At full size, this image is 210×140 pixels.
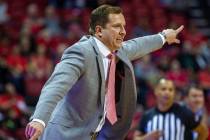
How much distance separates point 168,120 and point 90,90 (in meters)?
2.47

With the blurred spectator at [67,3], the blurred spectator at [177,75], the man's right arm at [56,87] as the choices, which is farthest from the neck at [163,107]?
the blurred spectator at [67,3]

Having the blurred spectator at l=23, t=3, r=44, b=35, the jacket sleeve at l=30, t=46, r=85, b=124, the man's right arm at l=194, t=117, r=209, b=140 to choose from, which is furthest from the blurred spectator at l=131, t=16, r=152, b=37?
the jacket sleeve at l=30, t=46, r=85, b=124

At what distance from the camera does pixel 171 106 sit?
18.8 feet

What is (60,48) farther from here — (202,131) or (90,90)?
(90,90)

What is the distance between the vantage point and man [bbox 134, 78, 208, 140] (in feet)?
18.3

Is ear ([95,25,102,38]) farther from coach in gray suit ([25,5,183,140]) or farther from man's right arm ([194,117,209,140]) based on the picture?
man's right arm ([194,117,209,140])

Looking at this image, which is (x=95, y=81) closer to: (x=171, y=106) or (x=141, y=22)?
(x=171, y=106)

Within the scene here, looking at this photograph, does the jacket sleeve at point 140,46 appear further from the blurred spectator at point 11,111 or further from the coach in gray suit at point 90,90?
the blurred spectator at point 11,111

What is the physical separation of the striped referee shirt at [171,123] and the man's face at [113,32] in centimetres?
220

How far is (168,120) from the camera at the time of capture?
18.8ft

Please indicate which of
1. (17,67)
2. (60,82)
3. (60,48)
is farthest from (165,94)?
(60,48)

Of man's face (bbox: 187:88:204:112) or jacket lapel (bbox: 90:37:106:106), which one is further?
man's face (bbox: 187:88:204:112)

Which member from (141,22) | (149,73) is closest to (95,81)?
(149,73)

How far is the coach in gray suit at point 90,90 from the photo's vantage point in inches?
125
